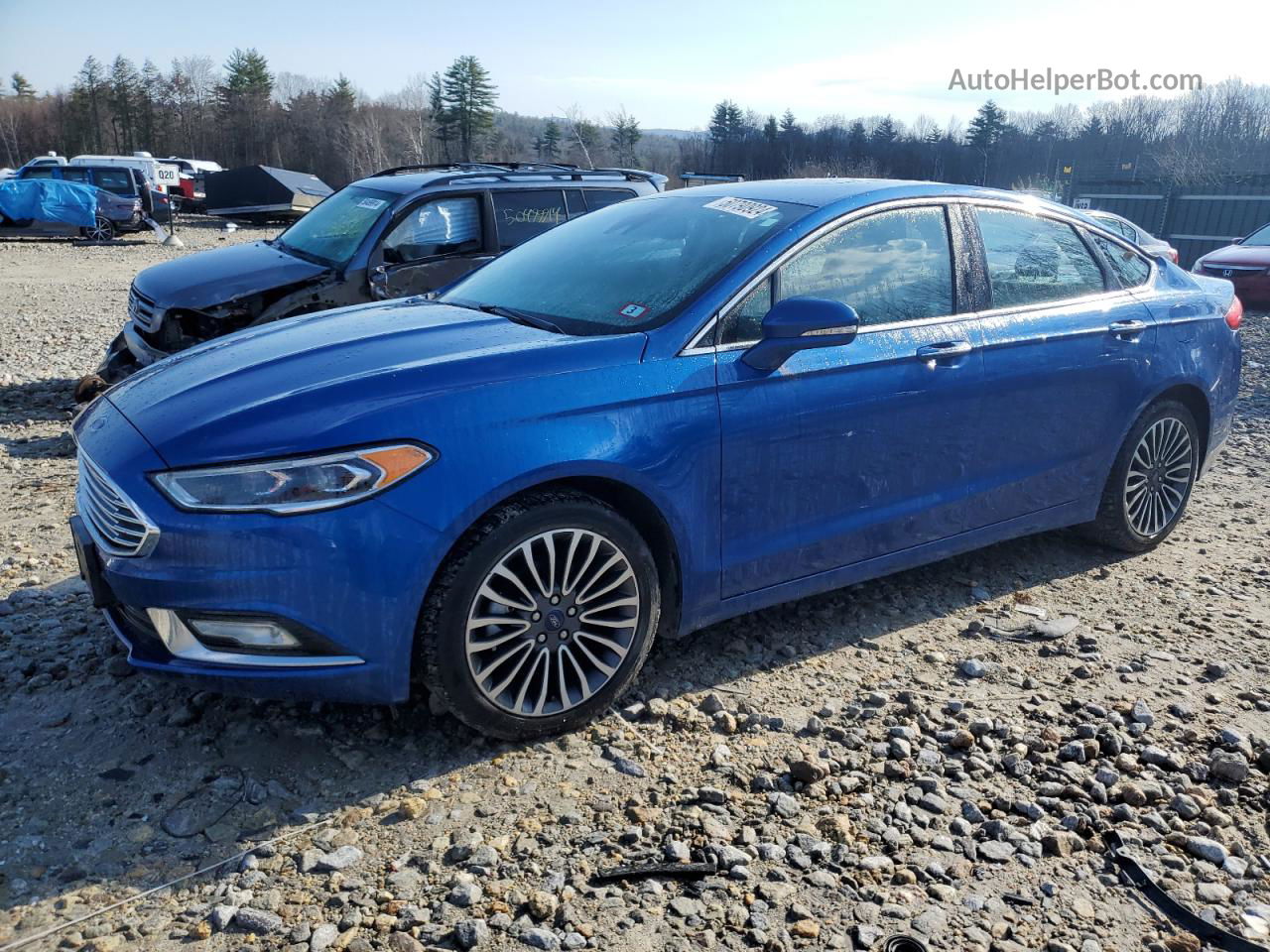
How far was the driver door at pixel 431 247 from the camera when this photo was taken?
24.0 ft

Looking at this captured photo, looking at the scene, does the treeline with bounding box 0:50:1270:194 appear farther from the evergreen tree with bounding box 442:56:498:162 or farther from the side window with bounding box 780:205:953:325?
the side window with bounding box 780:205:953:325

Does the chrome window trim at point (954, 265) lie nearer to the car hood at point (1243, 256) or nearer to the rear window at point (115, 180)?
the car hood at point (1243, 256)

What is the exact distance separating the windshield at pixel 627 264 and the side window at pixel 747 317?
0.15 m

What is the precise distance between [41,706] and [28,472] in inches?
128

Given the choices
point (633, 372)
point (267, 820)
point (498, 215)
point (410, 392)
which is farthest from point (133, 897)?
point (498, 215)

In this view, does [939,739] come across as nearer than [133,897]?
No

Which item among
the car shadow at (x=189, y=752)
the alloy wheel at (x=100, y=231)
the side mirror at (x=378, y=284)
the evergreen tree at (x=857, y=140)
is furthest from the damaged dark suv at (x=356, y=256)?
the evergreen tree at (x=857, y=140)

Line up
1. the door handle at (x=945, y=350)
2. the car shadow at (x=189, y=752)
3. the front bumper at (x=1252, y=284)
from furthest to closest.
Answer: the front bumper at (x=1252, y=284) < the door handle at (x=945, y=350) < the car shadow at (x=189, y=752)

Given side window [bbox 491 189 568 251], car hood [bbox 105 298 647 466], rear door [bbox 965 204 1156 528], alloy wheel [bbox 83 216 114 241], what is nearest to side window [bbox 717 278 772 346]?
car hood [bbox 105 298 647 466]

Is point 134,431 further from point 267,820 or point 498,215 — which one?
point 498,215

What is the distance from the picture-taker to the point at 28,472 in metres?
5.95

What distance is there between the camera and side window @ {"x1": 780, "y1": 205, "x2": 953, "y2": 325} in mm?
3633

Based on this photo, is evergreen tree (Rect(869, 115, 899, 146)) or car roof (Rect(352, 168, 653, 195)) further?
evergreen tree (Rect(869, 115, 899, 146))

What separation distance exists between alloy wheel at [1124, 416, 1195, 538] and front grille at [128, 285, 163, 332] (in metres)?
6.26
